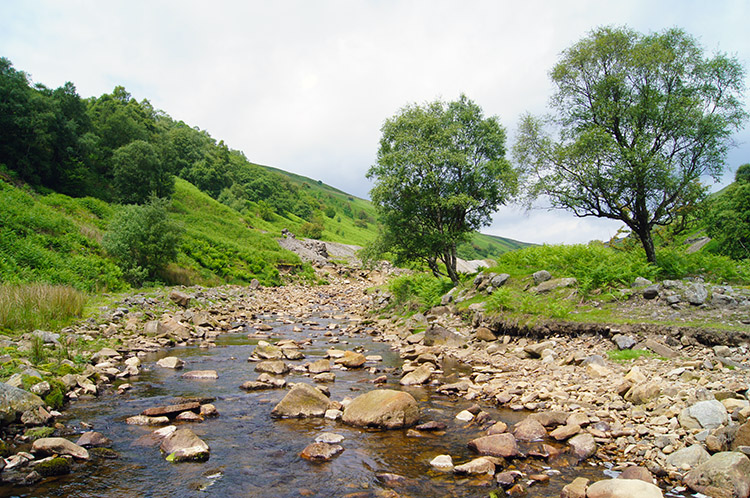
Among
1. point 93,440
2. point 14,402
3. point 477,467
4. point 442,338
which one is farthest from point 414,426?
point 442,338

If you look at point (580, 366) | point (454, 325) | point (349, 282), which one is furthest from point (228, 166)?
point (580, 366)

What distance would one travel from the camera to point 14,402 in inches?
296

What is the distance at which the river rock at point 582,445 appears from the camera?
23.6 ft

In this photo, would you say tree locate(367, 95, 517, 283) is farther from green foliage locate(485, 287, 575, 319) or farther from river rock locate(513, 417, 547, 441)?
river rock locate(513, 417, 547, 441)

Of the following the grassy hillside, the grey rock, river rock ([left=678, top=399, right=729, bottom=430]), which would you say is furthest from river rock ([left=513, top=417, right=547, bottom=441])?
the grassy hillside

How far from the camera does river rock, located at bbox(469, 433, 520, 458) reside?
7.30 m

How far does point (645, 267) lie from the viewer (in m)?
16.0

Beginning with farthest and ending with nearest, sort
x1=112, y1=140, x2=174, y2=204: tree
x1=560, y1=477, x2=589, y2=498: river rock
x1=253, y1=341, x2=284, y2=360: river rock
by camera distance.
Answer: x1=112, y1=140, x2=174, y2=204: tree, x1=253, y1=341, x2=284, y2=360: river rock, x1=560, y1=477, x2=589, y2=498: river rock

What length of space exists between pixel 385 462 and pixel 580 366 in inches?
294

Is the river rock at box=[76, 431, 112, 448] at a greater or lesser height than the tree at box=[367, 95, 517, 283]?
lesser

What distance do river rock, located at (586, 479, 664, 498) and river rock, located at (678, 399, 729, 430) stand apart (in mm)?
2373

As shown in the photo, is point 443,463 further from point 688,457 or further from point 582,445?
point 688,457

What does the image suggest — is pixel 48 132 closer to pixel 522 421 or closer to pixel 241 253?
pixel 241 253

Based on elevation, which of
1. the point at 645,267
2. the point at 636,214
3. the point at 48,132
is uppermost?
the point at 48,132
